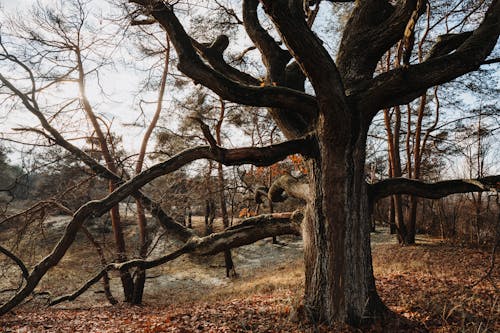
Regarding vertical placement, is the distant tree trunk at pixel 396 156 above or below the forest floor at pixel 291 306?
above

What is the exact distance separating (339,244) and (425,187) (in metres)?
1.77

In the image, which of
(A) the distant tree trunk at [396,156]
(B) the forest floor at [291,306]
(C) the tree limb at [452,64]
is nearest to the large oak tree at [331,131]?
(C) the tree limb at [452,64]

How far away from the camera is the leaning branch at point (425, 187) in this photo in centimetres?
393

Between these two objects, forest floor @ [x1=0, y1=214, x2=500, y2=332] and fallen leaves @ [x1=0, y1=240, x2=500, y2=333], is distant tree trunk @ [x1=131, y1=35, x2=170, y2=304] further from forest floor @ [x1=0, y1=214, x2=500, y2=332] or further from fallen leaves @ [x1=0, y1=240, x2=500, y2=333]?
fallen leaves @ [x1=0, y1=240, x2=500, y2=333]

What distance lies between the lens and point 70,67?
27.6ft

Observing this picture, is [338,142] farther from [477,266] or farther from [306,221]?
[477,266]

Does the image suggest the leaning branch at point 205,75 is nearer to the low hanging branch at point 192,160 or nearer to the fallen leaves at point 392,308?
the low hanging branch at point 192,160

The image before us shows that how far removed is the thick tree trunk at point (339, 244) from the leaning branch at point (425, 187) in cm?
58

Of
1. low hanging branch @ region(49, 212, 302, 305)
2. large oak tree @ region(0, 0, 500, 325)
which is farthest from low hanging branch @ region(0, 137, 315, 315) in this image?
low hanging branch @ region(49, 212, 302, 305)

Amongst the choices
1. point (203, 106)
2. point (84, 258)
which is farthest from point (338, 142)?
point (84, 258)

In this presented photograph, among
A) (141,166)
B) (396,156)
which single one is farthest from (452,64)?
(396,156)

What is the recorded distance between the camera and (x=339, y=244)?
353 centimetres

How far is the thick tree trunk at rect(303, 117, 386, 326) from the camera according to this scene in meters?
3.48

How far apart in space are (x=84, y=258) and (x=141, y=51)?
45.6ft
